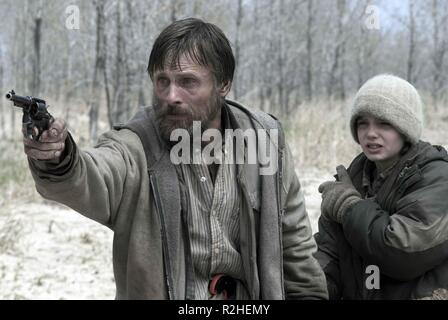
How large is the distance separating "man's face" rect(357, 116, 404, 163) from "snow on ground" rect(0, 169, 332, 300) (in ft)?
9.24

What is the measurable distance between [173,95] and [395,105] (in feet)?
3.21

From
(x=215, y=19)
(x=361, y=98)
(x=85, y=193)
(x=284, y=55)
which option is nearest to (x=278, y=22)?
(x=284, y=55)

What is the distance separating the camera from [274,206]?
72.9 inches

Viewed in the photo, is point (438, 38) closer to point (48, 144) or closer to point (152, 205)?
point (152, 205)

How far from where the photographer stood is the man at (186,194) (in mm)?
1659

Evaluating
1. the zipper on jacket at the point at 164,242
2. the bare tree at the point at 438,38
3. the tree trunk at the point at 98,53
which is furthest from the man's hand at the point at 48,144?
the bare tree at the point at 438,38

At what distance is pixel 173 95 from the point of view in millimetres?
1735

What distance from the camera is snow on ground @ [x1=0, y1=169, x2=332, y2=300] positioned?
14.4 ft

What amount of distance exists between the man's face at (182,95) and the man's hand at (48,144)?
44 centimetres

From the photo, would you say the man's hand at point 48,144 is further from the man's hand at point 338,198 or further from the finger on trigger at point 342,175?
the finger on trigger at point 342,175

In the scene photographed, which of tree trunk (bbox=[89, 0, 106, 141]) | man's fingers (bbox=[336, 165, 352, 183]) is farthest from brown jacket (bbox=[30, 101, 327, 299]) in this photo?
tree trunk (bbox=[89, 0, 106, 141])

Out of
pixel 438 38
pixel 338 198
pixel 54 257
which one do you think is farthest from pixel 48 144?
pixel 438 38
